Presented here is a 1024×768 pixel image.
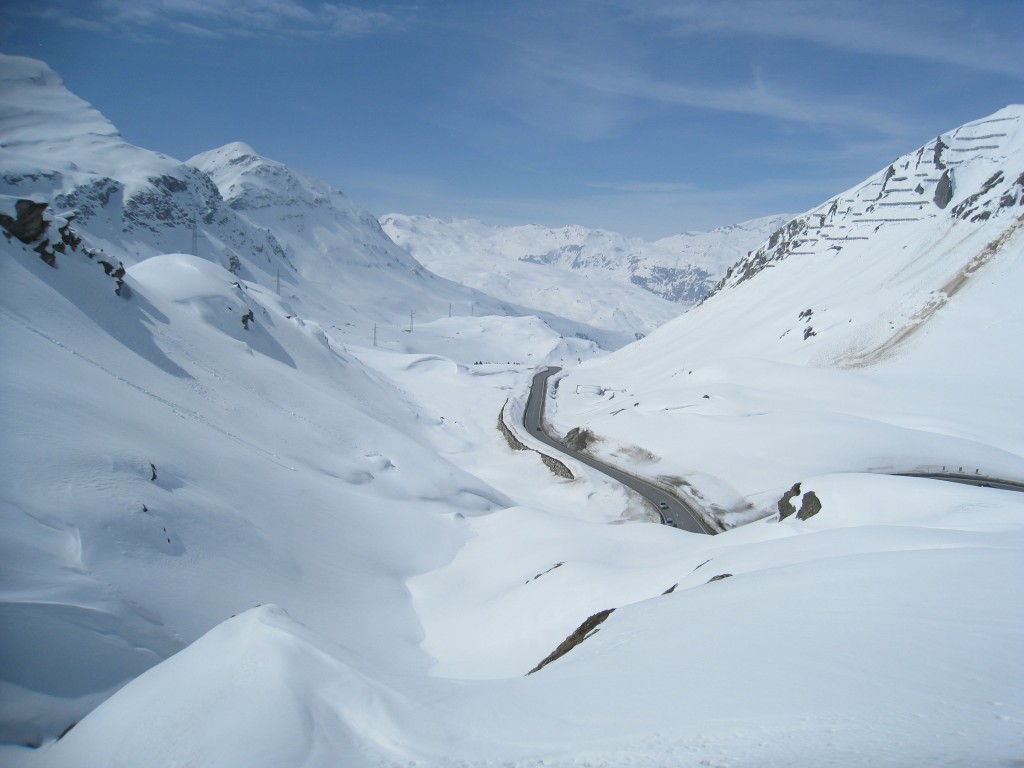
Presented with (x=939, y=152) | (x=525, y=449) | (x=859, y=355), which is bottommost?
(x=525, y=449)

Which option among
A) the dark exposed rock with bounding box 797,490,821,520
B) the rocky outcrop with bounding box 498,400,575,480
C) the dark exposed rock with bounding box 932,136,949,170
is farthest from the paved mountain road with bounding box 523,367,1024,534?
the dark exposed rock with bounding box 932,136,949,170

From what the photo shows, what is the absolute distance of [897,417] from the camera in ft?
165

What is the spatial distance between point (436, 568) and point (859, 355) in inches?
2530

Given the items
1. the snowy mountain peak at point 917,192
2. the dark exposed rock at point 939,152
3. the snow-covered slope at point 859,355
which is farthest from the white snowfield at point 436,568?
the dark exposed rock at point 939,152

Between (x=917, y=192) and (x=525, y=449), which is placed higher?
(x=917, y=192)

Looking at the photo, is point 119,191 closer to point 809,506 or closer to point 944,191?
point 809,506

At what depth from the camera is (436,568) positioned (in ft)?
80.1

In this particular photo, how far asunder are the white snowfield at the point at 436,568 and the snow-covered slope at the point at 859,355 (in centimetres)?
45

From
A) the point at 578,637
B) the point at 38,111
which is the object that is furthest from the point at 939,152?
the point at 38,111

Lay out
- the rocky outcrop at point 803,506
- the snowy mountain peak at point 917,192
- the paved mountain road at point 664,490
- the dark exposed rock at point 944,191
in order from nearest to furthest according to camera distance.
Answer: the rocky outcrop at point 803,506 < the paved mountain road at point 664,490 < the snowy mountain peak at point 917,192 < the dark exposed rock at point 944,191

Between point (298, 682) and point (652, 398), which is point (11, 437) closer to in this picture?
point (298, 682)

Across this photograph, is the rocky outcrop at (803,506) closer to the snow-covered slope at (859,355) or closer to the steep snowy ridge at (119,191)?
the snow-covered slope at (859,355)

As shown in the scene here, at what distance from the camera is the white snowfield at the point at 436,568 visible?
22.0ft

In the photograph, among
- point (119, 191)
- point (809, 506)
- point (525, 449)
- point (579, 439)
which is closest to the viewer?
point (809, 506)
